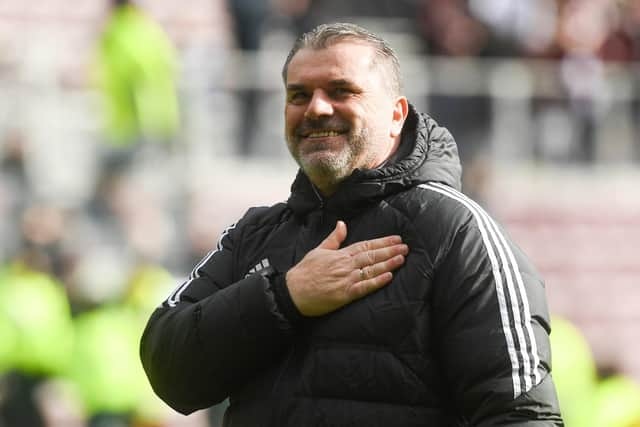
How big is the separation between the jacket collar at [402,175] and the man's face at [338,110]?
0.05m

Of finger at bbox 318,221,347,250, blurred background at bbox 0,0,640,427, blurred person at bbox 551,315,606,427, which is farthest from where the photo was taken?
blurred background at bbox 0,0,640,427

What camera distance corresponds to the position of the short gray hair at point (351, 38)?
353cm

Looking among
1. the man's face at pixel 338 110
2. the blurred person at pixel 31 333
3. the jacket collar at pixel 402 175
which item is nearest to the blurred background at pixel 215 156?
the blurred person at pixel 31 333

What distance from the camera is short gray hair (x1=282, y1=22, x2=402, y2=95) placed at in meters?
3.53

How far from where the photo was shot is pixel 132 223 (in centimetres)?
947

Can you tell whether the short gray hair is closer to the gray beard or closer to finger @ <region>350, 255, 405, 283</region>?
the gray beard

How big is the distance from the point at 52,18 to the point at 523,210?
379 cm

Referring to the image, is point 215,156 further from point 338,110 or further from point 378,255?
point 378,255

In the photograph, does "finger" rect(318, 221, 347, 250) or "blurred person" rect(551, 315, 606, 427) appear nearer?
"finger" rect(318, 221, 347, 250)

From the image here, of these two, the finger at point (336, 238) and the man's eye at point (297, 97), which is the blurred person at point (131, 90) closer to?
the man's eye at point (297, 97)

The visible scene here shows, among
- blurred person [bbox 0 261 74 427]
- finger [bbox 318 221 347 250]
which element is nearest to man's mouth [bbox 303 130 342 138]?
finger [bbox 318 221 347 250]

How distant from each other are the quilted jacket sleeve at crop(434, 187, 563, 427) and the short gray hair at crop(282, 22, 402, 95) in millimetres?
425

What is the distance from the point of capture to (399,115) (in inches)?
142

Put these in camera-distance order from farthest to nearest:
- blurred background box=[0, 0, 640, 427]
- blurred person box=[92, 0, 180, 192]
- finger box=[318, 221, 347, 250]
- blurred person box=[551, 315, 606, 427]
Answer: blurred person box=[92, 0, 180, 192], blurred background box=[0, 0, 640, 427], blurred person box=[551, 315, 606, 427], finger box=[318, 221, 347, 250]
